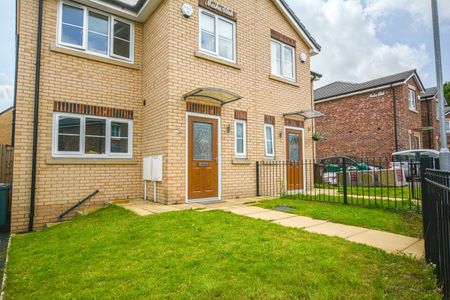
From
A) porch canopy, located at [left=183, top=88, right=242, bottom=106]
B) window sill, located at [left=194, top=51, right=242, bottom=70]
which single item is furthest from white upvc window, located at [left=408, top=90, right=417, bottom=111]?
Answer: porch canopy, located at [left=183, top=88, right=242, bottom=106]

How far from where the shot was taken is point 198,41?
7.69 meters

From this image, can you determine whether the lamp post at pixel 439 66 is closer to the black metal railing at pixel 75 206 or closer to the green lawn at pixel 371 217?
the green lawn at pixel 371 217

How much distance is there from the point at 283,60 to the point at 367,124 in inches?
481

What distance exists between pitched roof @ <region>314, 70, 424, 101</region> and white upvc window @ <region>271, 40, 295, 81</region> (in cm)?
1126

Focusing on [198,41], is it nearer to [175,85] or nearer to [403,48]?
[175,85]

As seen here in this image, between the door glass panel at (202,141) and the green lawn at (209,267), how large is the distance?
311 cm

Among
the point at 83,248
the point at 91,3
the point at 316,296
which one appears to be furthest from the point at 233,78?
the point at 316,296

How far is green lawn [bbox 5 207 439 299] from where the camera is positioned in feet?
8.07

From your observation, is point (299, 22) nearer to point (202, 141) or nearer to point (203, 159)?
point (202, 141)

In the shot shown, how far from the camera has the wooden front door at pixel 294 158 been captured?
32.5 ft

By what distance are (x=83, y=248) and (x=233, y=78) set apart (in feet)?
20.7

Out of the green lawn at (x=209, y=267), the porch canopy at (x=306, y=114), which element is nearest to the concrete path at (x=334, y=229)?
the green lawn at (x=209, y=267)

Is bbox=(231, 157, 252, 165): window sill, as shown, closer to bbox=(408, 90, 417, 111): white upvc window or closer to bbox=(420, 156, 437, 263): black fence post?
bbox=(420, 156, 437, 263): black fence post

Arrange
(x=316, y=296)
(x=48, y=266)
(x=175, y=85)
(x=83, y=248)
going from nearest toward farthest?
(x=316, y=296), (x=48, y=266), (x=83, y=248), (x=175, y=85)
